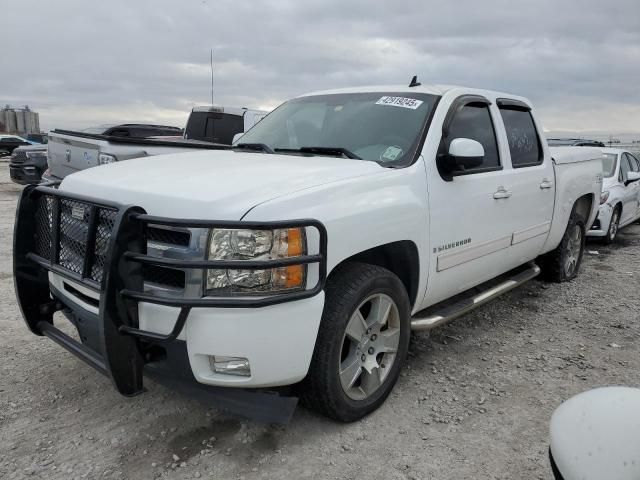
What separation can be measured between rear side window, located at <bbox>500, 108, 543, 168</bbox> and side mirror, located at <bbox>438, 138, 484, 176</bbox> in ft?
3.82

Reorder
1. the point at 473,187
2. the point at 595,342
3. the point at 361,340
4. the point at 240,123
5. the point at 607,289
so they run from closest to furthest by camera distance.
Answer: the point at 361,340, the point at 473,187, the point at 595,342, the point at 607,289, the point at 240,123

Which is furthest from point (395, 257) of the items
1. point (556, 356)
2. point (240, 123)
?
point (240, 123)

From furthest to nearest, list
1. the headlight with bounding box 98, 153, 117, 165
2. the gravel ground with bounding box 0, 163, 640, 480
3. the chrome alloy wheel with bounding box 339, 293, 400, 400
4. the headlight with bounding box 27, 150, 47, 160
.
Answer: the headlight with bounding box 27, 150, 47, 160, the headlight with bounding box 98, 153, 117, 165, the chrome alloy wheel with bounding box 339, 293, 400, 400, the gravel ground with bounding box 0, 163, 640, 480

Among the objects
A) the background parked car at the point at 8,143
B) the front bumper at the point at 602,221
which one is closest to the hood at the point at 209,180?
the front bumper at the point at 602,221

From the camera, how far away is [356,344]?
3.02m

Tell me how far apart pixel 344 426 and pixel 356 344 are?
18.1 inches

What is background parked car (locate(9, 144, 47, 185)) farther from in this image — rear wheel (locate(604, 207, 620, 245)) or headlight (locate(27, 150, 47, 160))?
rear wheel (locate(604, 207, 620, 245))

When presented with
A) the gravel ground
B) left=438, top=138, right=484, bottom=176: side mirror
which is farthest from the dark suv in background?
left=438, top=138, right=484, bottom=176: side mirror

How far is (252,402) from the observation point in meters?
2.58

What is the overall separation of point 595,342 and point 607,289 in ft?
5.89

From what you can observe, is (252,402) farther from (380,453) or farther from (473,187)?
(473,187)

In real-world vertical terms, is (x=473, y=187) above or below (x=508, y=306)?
above

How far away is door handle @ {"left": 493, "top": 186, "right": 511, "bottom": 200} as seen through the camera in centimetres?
403

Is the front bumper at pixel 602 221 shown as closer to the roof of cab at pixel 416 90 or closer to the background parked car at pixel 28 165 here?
the roof of cab at pixel 416 90
